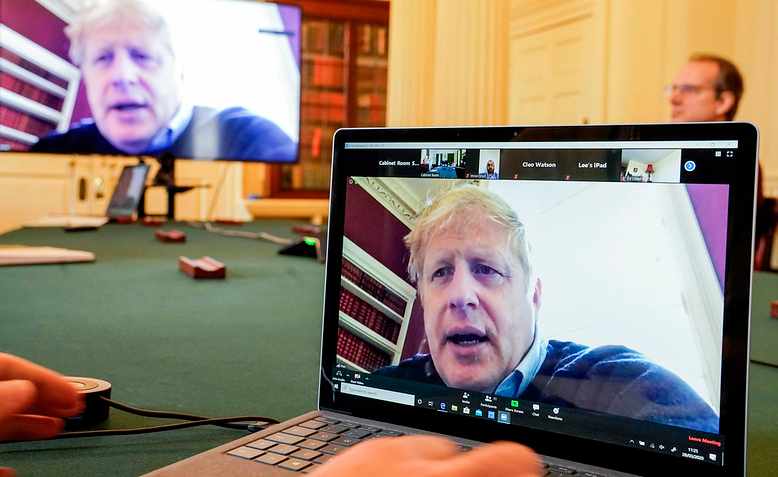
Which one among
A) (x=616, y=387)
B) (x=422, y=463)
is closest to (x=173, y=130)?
(x=616, y=387)

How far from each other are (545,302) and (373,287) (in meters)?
0.14

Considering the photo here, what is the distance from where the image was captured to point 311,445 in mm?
522

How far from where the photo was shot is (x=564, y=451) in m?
0.51

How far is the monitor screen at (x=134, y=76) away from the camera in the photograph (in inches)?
117

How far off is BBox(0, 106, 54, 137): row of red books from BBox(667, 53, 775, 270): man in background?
7.51 ft

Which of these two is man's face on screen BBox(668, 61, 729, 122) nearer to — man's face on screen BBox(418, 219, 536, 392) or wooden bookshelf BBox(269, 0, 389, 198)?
man's face on screen BBox(418, 219, 536, 392)

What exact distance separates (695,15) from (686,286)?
460 cm

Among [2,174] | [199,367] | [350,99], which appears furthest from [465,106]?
[199,367]

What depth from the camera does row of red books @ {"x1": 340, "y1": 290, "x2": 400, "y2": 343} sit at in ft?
1.93

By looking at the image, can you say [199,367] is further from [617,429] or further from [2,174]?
[2,174]

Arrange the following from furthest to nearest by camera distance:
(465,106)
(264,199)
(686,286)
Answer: (264,199), (465,106), (686,286)

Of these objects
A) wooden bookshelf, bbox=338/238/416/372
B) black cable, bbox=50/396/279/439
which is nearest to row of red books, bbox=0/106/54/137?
black cable, bbox=50/396/279/439

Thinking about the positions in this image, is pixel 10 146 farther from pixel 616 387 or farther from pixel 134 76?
pixel 616 387

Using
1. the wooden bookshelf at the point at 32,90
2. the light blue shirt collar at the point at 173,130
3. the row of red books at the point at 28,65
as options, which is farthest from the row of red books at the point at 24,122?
the light blue shirt collar at the point at 173,130
